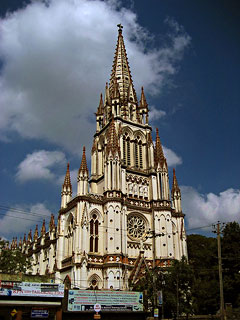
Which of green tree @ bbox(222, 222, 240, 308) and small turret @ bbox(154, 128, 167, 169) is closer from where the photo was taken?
green tree @ bbox(222, 222, 240, 308)

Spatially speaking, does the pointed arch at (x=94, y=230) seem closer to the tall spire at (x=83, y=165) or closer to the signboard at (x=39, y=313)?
the tall spire at (x=83, y=165)

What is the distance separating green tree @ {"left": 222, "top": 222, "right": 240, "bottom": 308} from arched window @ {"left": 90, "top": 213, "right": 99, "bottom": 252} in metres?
16.3

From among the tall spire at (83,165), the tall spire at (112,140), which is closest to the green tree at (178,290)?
the tall spire at (112,140)

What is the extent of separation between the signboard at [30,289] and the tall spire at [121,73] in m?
39.7

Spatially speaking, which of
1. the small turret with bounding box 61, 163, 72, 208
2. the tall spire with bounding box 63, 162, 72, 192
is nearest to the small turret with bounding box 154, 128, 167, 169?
the tall spire with bounding box 63, 162, 72, 192

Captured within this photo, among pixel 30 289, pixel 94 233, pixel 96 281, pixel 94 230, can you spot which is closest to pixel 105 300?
pixel 30 289

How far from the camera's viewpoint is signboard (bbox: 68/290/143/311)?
92.9ft

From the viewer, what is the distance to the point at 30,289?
27281mm

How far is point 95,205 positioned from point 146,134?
1743 centimetres

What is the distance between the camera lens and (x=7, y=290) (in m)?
26.4

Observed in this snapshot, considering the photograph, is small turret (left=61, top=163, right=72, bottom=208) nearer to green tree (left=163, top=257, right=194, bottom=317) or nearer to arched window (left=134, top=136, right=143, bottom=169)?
arched window (left=134, top=136, right=143, bottom=169)

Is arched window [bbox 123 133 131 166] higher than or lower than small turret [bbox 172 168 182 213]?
higher

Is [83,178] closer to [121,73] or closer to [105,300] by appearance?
[105,300]

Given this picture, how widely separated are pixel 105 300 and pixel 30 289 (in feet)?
21.0
